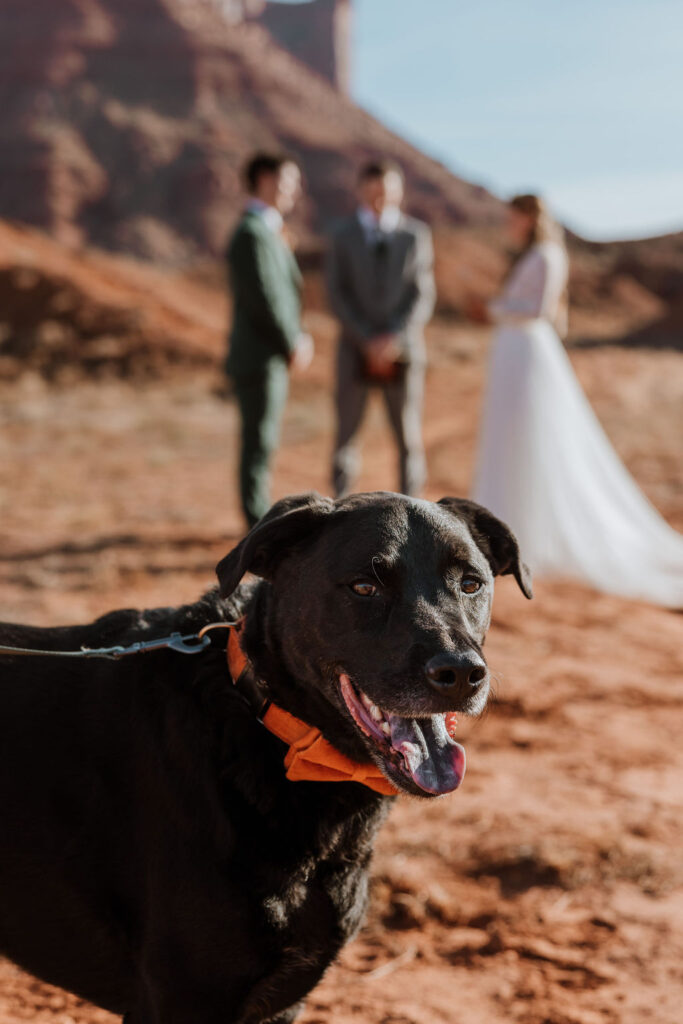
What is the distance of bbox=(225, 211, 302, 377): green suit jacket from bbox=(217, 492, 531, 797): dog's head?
13.2 ft

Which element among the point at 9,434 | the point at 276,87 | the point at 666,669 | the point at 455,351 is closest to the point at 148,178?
the point at 276,87

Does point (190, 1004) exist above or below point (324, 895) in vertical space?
below

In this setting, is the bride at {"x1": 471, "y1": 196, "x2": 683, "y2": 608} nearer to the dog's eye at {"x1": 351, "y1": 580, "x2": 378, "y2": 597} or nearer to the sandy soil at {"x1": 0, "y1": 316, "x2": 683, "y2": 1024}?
the sandy soil at {"x1": 0, "y1": 316, "x2": 683, "y2": 1024}

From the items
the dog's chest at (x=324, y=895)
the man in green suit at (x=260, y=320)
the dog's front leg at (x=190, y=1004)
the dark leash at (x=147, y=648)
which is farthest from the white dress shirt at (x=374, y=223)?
the dog's front leg at (x=190, y=1004)

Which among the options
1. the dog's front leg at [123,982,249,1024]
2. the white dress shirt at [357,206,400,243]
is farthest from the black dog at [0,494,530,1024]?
the white dress shirt at [357,206,400,243]

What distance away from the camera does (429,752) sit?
1.97m

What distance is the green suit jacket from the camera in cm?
593

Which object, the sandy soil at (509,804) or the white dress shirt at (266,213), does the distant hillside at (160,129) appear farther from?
the white dress shirt at (266,213)

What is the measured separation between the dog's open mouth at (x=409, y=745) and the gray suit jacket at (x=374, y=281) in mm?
4805

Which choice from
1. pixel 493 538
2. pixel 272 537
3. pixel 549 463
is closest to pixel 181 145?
pixel 549 463

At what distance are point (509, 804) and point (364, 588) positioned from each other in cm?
210

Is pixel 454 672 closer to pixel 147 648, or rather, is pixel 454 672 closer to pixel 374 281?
pixel 147 648

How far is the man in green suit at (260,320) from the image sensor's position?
596 cm

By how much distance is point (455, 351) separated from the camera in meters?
25.1
